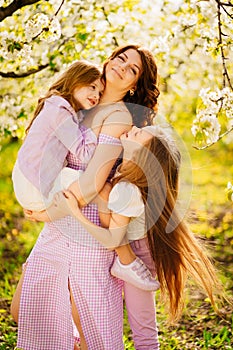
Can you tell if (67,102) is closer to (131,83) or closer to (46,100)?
(46,100)

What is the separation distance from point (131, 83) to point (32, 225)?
12.3ft

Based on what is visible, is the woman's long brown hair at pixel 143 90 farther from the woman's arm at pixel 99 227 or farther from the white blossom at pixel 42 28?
the woman's arm at pixel 99 227

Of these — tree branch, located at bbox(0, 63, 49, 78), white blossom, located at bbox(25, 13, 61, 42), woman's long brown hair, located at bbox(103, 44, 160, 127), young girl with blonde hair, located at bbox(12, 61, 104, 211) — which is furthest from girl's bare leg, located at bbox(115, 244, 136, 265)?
tree branch, located at bbox(0, 63, 49, 78)

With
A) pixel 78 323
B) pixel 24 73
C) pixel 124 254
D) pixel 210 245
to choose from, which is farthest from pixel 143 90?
pixel 210 245

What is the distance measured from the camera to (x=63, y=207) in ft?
11.7

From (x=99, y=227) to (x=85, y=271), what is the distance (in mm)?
228

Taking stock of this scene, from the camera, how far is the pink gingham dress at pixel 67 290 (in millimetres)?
3604

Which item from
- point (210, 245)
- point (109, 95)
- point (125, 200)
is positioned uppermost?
Answer: point (109, 95)

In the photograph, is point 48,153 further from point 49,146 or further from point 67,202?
point 67,202

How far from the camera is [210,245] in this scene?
21.7 feet

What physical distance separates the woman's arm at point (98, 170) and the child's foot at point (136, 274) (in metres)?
0.35

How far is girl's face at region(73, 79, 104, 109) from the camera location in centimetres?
368

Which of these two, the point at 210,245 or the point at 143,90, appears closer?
the point at 143,90

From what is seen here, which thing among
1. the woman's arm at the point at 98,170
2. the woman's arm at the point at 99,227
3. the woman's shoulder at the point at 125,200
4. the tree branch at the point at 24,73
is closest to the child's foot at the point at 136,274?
the woman's arm at the point at 99,227
